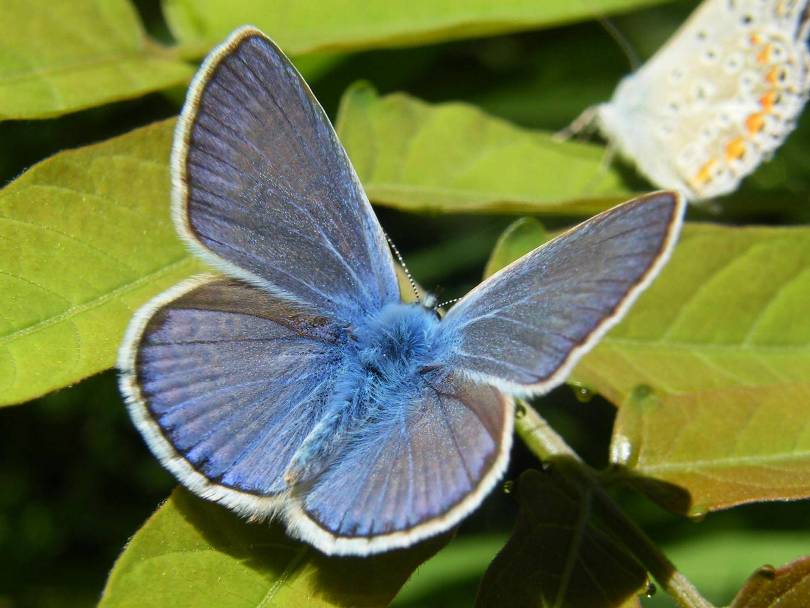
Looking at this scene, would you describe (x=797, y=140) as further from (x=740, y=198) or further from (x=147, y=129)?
(x=147, y=129)

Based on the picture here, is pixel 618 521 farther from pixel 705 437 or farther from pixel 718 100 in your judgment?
pixel 718 100

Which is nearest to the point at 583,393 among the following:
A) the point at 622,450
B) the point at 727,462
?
the point at 622,450

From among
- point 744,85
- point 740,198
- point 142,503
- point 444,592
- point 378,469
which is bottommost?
point 444,592

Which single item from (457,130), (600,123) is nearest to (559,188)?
(457,130)

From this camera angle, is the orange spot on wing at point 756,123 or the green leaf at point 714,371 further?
the orange spot on wing at point 756,123

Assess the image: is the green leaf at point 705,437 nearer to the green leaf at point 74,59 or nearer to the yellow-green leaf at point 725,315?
the yellow-green leaf at point 725,315

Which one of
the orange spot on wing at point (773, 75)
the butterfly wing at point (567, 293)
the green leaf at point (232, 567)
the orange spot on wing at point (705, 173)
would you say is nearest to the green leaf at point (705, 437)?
the butterfly wing at point (567, 293)

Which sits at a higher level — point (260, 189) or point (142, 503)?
point (260, 189)
